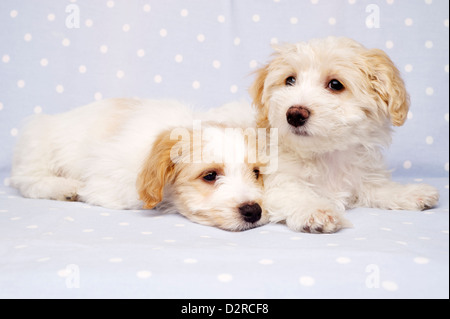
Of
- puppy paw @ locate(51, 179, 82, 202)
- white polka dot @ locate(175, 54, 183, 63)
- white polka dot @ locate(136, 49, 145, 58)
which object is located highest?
white polka dot @ locate(136, 49, 145, 58)

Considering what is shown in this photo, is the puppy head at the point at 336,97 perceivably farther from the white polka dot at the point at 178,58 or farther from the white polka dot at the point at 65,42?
the white polka dot at the point at 65,42

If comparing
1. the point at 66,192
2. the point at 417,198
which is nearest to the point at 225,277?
the point at 417,198

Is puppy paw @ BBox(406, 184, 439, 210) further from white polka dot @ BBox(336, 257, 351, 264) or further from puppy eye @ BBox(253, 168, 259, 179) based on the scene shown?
white polka dot @ BBox(336, 257, 351, 264)

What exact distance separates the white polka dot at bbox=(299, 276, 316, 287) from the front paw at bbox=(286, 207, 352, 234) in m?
0.75

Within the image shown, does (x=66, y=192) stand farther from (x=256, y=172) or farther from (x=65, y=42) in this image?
(x=65, y=42)

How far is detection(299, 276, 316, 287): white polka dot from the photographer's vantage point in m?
2.00

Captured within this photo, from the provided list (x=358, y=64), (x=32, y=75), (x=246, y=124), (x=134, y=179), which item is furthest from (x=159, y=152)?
(x=32, y=75)

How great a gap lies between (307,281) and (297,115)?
1177mm

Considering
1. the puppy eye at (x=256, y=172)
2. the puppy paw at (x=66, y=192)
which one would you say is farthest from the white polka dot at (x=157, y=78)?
the puppy eye at (x=256, y=172)

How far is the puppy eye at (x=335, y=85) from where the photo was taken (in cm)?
305

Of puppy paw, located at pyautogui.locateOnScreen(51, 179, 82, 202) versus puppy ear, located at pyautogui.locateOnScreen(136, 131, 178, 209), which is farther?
puppy paw, located at pyautogui.locateOnScreen(51, 179, 82, 202)

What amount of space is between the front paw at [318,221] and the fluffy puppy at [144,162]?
0.22 metres

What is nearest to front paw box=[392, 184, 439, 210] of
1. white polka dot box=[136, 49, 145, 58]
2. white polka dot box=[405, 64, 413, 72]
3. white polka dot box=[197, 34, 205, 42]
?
white polka dot box=[405, 64, 413, 72]

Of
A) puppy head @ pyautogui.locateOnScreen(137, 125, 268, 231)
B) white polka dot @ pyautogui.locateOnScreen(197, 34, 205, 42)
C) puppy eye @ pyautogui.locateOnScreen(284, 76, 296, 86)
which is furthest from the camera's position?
white polka dot @ pyautogui.locateOnScreen(197, 34, 205, 42)
